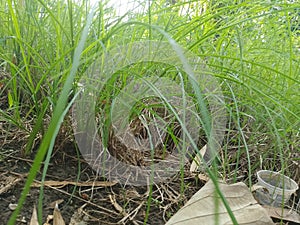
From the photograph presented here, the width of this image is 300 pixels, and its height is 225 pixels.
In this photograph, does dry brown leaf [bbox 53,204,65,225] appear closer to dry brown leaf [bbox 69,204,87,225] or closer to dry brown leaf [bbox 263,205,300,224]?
dry brown leaf [bbox 69,204,87,225]

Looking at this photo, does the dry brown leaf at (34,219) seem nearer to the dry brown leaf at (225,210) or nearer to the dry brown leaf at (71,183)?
the dry brown leaf at (71,183)

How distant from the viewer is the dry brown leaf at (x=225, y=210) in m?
0.41

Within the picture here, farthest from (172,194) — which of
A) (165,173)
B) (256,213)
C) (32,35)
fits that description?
(32,35)

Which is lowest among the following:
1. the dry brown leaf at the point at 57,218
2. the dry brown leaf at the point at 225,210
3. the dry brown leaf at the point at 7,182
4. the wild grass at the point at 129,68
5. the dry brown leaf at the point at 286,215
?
the dry brown leaf at the point at 286,215

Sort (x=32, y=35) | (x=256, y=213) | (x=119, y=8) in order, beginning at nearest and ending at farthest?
(x=256, y=213), (x=32, y=35), (x=119, y=8)

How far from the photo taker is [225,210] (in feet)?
1.41

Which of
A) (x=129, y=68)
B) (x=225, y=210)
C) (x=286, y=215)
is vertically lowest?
(x=286, y=215)

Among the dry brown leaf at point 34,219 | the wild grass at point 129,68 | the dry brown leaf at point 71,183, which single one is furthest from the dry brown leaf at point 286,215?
the dry brown leaf at point 34,219

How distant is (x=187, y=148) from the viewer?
0.62 metres

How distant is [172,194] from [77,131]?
194 millimetres

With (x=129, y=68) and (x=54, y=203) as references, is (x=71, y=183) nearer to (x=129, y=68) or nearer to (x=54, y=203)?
(x=54, y=203)

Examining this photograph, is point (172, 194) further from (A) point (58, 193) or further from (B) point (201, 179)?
(A) point (58, 193)

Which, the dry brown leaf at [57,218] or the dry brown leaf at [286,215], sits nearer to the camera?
the dry brown leaf at [57,218]

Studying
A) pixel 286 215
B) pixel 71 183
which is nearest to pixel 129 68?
pixel 71 183
